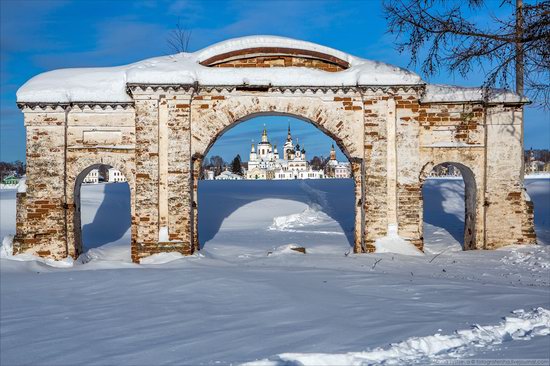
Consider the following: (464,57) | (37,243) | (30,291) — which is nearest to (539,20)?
(464,57)

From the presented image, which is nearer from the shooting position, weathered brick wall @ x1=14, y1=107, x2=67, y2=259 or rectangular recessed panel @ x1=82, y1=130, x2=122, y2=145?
weathered brick wall @ x1=14, y1=107, x2=67, y2=259

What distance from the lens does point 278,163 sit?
99.6 m

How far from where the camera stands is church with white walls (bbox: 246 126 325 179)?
97.2 m

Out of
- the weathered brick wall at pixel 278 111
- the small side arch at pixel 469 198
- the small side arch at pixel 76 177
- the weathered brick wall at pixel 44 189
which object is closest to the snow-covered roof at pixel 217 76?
the weathered brick wall at pixel 278 111

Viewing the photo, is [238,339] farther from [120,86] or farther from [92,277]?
[120,86]

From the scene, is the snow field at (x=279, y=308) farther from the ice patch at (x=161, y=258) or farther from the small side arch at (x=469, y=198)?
the small side arch at (x=469, y=198)

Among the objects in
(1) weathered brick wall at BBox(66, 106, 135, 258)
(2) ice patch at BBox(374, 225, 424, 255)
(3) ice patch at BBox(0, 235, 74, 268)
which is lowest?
(3) ice patch at BBox(0, 235, 74, 268)

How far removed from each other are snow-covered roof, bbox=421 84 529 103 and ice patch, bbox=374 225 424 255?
2.76 metres

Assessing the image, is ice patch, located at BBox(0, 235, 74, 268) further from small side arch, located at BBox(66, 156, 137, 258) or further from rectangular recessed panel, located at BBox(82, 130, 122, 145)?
rectangular recessed panel, located at BBox(82, 130, 122, 145)

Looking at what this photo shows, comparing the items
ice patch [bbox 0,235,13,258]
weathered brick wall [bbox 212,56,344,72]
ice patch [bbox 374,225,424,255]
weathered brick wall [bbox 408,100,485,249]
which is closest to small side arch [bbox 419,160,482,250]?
weathered brick wall [bbox 408,100,485,249]

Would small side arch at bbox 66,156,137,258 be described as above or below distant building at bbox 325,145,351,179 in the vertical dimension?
below

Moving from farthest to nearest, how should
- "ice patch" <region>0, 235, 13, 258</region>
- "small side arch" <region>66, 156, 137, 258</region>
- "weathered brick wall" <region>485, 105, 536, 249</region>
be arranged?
"weathered brick wall" <region>485, 105, 536, 249</region>, "small side arch" <region>66, 156, 137, 258</region>, "ice patch" <region>0, 235, 13, 258</region>

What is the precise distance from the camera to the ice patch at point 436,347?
3.33 metres

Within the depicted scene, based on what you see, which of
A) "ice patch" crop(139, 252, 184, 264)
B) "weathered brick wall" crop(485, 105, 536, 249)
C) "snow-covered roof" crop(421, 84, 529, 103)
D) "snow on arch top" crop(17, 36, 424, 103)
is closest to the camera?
"ice patch" crop(139, 252, 184, 264)
